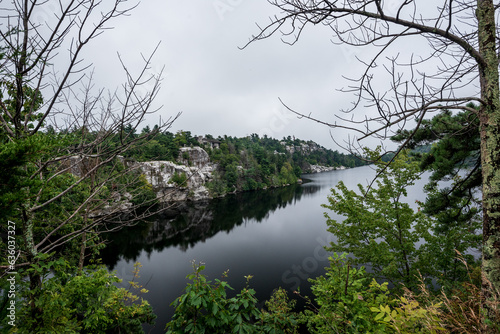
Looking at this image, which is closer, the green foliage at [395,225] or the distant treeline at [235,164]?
the green foliage at [395,225]

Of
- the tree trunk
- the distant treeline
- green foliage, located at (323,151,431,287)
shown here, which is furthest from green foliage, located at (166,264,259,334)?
the distant treeline

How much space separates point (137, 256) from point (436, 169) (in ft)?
65.4

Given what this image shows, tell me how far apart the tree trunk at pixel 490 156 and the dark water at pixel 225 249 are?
11.2m

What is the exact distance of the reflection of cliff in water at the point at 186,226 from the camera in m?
18.4

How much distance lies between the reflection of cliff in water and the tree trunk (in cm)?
1528

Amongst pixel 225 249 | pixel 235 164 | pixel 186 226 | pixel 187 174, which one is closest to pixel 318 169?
pixel 235 164

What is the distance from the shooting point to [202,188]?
41000mm

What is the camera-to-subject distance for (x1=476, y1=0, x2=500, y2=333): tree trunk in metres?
1.59

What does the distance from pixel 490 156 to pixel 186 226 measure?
25.7 metres

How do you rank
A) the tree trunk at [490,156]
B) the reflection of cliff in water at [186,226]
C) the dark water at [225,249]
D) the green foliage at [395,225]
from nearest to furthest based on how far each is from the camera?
the tree trunk at [490,156]
the green foliage at [395,225]
the dark water at [225,249]
the reflection of cliff in water at [186,226]

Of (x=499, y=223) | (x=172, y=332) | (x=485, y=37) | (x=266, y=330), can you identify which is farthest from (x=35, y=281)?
(x=485, y=37)

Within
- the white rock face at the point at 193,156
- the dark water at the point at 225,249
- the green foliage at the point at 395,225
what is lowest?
the dark water at the point at 225,249

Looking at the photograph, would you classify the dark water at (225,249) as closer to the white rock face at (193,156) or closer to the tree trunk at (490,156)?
the tree trunk at (490,156)

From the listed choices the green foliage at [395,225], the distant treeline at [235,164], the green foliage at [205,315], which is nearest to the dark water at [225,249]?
the green foliage at [395,225]
